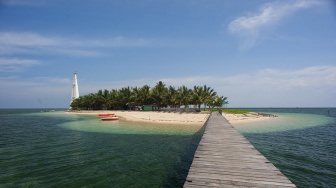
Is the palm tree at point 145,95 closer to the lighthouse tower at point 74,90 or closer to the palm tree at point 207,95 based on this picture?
the palm tree at point 207,95

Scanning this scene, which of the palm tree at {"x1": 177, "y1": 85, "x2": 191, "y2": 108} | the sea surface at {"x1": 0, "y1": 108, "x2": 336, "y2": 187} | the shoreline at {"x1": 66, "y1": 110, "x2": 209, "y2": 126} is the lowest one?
the sea surface at {"x1": 0, "y1": 108, "x2": 336, "y2": 187}

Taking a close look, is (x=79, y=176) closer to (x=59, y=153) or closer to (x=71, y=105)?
(x=59, y=153)

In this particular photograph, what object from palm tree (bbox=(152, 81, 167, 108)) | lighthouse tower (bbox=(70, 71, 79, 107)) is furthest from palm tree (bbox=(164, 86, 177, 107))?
lighthouse tower (bbox=(70, 71, 79, 107))

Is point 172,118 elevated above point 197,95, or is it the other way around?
point 197,95

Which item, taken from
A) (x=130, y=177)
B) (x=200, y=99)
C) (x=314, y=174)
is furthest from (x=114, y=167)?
(x=200, y=99)

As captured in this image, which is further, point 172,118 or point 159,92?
point 159,92

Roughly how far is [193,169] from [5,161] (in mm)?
12096

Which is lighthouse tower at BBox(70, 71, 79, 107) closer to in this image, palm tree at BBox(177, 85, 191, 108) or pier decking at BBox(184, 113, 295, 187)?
palm tree at BBox(177, 85, 191, 108)

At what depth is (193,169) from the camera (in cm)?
693

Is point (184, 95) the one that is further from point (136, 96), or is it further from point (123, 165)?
point (123, 165)

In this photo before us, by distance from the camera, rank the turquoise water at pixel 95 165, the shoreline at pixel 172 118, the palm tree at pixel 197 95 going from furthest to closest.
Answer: the palm tree at pixel 197 95, the shoreline at pixel 172 118, the turquoise water at pixel 95 165

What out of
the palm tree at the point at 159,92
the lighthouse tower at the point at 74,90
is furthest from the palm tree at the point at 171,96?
the lighthouse tower at the point at 74,90

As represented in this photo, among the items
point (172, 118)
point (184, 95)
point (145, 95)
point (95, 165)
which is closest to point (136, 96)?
point (145, 95)

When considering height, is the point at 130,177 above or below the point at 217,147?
below
